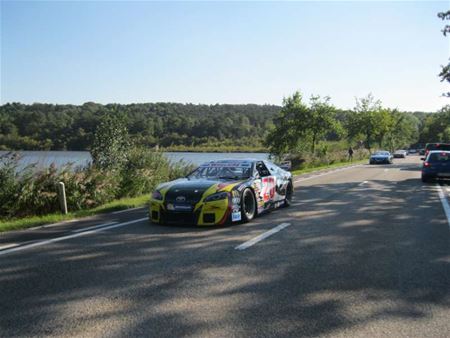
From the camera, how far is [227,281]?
210 inches

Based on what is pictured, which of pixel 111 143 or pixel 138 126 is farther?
pixel 138 126

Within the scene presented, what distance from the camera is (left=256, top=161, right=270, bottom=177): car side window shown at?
10644 millimetres

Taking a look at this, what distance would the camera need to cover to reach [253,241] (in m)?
7.62

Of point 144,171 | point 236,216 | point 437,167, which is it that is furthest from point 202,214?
point 437,167

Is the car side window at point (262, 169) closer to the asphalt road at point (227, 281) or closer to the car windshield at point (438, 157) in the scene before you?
the asphalt road at point (227, 281)

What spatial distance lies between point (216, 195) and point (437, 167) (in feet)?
53.9

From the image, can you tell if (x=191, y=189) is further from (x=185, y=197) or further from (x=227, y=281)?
(x=227, y=281)

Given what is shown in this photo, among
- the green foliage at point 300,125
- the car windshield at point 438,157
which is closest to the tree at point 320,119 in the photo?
the green foliage at point 300,125

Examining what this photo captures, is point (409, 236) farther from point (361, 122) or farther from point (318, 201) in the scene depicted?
point (361, 122)

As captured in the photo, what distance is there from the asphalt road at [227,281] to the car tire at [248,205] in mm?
352

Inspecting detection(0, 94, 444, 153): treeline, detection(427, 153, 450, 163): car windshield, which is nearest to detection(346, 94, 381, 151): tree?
detection(0, 94, 444, 153): treeline

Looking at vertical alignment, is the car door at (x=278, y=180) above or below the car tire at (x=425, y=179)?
above

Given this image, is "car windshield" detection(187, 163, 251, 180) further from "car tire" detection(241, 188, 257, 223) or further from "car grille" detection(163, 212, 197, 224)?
"car grille" detection(163, 212, 197, 224)

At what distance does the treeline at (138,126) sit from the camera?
19.4 metres
